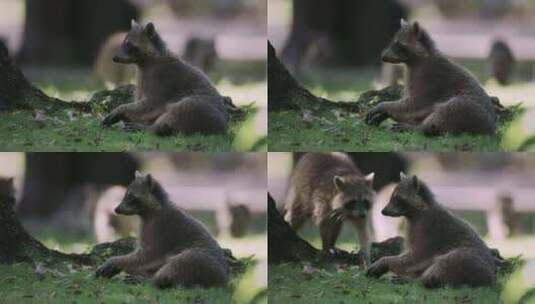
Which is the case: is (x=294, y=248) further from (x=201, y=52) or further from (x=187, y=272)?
(x=201, y=52)

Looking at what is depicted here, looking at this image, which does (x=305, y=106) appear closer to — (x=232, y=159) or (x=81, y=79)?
(x=232, y=159)

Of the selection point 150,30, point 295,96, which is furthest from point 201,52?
point 295,96

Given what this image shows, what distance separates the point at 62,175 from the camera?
7.83 metres

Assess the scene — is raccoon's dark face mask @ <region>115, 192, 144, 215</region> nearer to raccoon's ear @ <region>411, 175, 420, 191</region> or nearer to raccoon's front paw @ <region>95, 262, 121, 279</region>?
raccoon's front paw @ <region>95, 262, 121, 279</region>

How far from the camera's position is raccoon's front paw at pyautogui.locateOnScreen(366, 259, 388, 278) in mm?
7703

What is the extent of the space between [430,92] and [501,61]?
0.50 m

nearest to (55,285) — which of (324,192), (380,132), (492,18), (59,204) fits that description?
(59,204)

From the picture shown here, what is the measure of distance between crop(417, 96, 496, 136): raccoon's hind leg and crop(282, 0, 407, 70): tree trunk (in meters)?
0.54

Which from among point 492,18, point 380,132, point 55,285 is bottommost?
point 55,285

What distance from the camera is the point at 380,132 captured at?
7.77 meters

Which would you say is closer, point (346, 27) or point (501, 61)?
point (501, 61)

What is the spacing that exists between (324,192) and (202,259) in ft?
2.95

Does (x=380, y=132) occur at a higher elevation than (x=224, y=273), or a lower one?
higher

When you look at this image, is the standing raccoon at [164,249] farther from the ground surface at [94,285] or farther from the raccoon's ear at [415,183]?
the raccoon's ear at [415,183]
